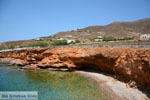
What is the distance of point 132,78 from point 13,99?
16072 millimetres

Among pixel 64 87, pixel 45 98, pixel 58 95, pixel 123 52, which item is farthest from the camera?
pixel 123 52

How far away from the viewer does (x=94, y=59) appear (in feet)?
83.8

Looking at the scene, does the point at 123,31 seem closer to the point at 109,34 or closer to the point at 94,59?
the point at 109,34

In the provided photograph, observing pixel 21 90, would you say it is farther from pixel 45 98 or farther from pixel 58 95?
pixel 58 95

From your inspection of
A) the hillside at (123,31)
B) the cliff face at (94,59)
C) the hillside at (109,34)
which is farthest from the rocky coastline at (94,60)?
the hillside at (123,31)

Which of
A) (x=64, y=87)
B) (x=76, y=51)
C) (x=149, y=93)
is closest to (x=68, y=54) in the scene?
(x=76, y=51)

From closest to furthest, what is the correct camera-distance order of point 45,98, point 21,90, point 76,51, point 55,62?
point 45,98 → point 21,90 → point 76,51 → point 55,62

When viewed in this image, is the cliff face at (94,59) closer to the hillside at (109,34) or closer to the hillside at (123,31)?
the hillside at (109,34)

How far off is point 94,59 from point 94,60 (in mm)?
371

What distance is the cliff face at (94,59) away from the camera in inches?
591

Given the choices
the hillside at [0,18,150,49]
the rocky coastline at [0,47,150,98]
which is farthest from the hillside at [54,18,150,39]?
the rocky coastline at [0,47,150,98]

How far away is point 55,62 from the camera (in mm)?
30281

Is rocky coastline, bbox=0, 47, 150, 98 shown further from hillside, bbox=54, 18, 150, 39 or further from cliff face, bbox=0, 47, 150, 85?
hillside, bbox=54, 18, 150, 39

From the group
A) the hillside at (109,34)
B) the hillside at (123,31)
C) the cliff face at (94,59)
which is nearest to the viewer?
the cliff face at (94,59)
